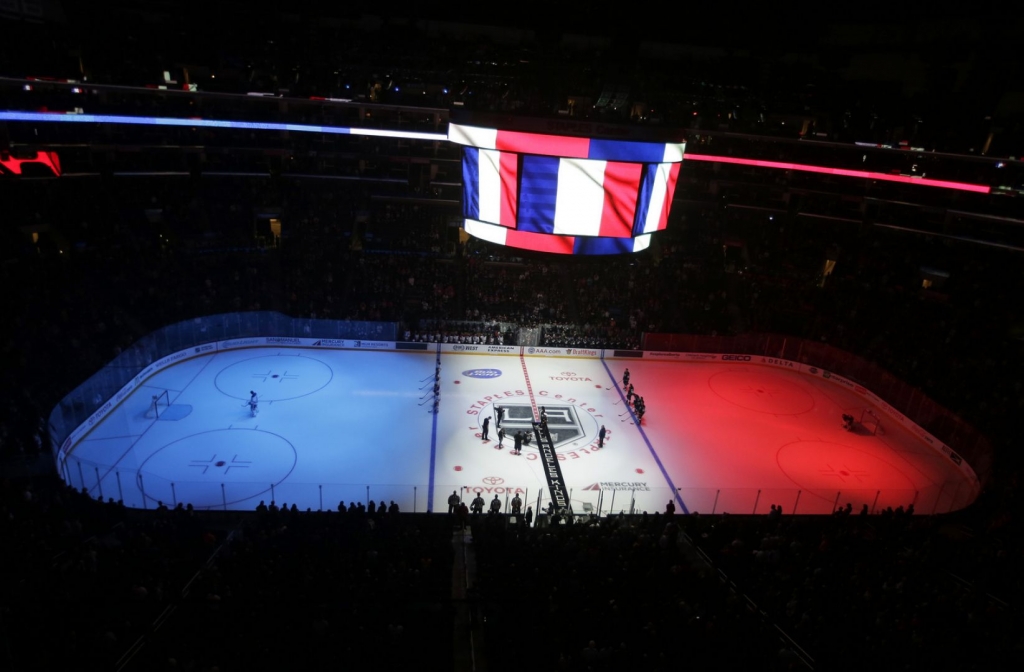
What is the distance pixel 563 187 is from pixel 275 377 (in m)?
13.5

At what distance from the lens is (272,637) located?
8.52 metres

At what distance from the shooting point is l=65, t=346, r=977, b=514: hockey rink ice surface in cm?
1542

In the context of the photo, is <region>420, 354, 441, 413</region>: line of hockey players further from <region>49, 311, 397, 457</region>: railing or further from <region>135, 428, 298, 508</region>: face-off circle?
<region>135, 428, 298, 508</region>: face-off circle

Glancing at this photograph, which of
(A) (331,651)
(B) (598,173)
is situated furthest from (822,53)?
(A) (331,651)

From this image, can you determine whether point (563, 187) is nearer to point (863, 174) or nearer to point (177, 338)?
point (177, 338)

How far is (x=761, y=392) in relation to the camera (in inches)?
942

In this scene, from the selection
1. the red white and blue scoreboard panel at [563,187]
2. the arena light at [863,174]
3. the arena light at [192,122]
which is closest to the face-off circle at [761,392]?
the arena light at [863,174]

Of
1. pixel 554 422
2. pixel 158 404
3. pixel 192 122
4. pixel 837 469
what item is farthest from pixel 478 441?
pixel 192 122

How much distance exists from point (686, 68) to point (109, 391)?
1163 inches

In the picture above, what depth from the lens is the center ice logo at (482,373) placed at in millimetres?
23688

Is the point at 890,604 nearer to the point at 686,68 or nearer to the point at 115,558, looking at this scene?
the point at 115,558

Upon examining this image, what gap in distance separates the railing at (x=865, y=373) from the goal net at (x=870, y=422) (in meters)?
1.04

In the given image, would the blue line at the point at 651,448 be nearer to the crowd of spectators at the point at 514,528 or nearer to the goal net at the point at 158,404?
the crowd of spectators at the point at 514,528

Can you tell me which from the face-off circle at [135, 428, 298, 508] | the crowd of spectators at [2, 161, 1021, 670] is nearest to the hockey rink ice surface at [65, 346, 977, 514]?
the face-off circle at [135, 428, 298, 508]
